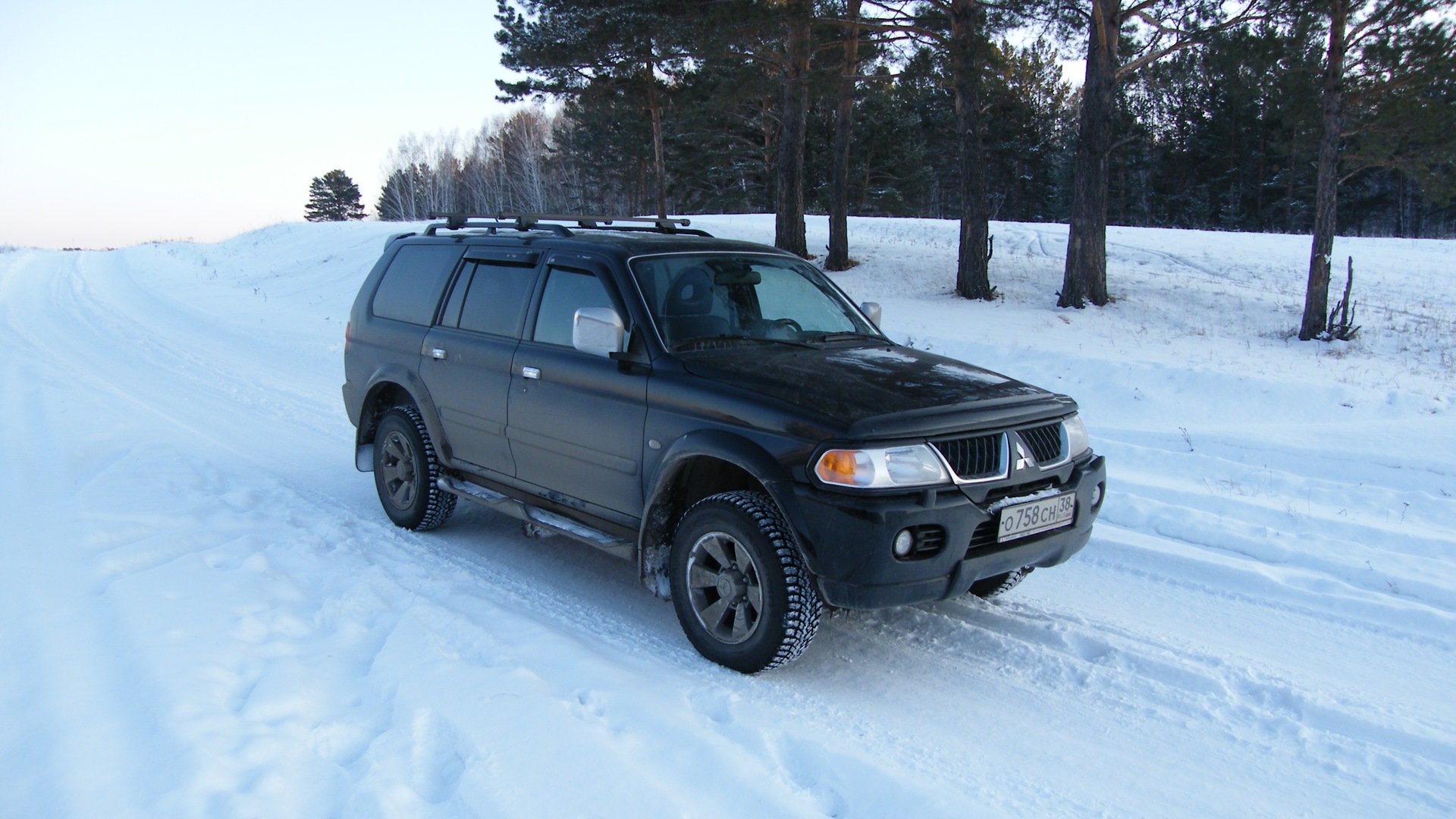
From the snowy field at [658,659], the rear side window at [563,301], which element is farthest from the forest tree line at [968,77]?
the rear side window at [563,301]

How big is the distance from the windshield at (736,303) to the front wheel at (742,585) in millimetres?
942

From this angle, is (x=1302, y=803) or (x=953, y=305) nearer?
(x=1302, y=803)

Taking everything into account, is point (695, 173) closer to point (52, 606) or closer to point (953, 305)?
point (953, 305)

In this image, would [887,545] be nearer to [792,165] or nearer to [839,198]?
[792,165]

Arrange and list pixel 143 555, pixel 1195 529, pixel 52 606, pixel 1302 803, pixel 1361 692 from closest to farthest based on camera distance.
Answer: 1. pixel 1302 803
2. pixel 1361 692
3. pixel 52 606
4. pixel 143 555
5. pixel 1195 529

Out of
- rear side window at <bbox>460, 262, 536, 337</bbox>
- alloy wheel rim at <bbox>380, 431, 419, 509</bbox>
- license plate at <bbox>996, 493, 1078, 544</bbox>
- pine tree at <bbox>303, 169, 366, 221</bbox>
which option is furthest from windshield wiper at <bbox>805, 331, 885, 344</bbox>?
pine tree at <bbox>303, 169, 366, 221</bbox>

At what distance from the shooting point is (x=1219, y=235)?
2648cm

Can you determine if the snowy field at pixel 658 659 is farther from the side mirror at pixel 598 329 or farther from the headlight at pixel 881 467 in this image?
the side mirror at pixel 598 329

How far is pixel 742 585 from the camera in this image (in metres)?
3.97

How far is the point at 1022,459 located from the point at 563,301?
2.45 metres

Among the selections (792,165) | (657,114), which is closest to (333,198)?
(657,114)

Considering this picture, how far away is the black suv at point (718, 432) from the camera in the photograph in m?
3.67

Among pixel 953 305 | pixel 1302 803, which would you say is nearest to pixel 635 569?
pixel 1302 803

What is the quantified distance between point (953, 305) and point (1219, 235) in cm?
1479
